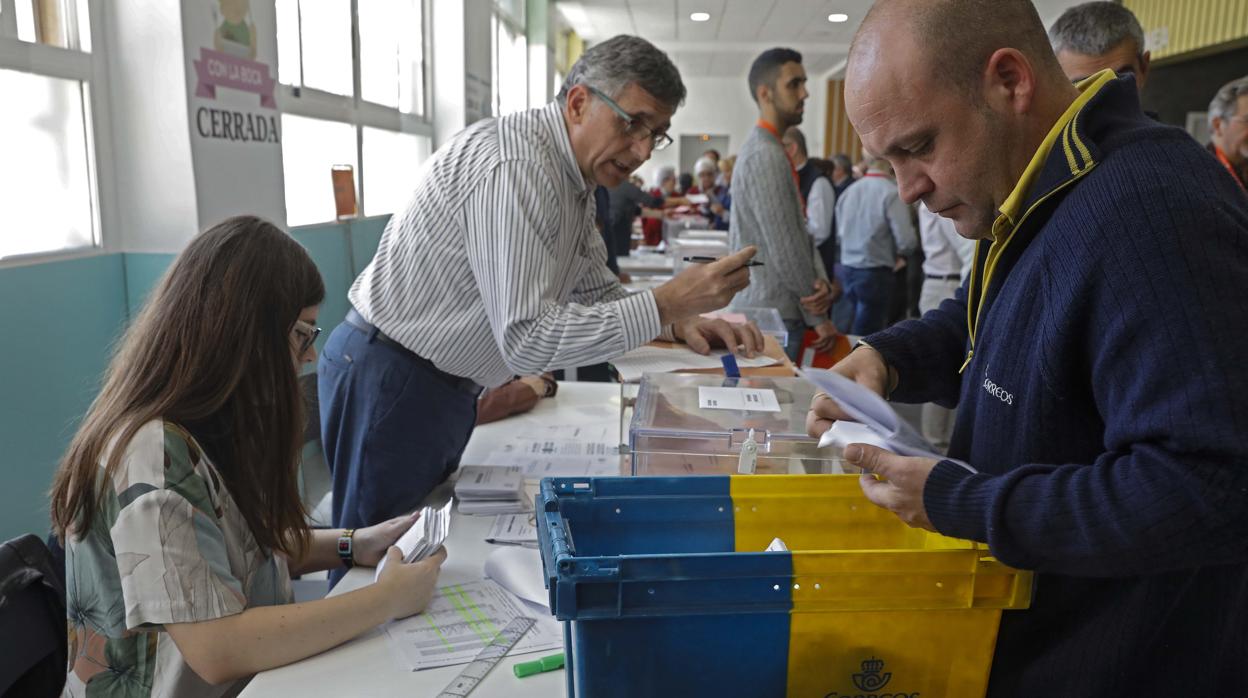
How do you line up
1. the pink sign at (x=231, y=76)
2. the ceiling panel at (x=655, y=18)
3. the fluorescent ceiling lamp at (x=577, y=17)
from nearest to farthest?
1. the pink sign at (x=231, y=76)
2. the ceiling panel at (x=655, y=18)
3. the fluorescent ceiling lamp at (x=577, y=17)

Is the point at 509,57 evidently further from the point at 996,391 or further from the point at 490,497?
the point at 996,391

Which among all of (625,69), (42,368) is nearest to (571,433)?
(625,69)

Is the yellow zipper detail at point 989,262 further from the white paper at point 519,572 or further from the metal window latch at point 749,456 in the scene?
the white paper at point 519,572

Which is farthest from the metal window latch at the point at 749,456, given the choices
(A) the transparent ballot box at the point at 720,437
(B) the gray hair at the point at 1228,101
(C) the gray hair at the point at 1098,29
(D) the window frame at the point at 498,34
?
(D) the window frame at the point at 498,34

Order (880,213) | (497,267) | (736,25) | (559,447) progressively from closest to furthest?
(497,267) → (559,447) → (880,213) → (736,25)

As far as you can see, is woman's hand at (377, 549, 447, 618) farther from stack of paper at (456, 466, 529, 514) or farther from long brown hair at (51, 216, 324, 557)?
stack of paper at (456, 466, 529, 514)

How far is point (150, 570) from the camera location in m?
1.13

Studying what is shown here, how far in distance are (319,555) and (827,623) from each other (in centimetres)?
106

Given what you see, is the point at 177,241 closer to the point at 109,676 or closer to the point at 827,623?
the point at 109,676

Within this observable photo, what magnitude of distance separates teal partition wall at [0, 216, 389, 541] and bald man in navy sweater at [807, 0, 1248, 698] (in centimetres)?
190

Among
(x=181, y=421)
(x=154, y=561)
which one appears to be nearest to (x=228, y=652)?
(x=154, y=561)

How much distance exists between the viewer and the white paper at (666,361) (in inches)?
74.0

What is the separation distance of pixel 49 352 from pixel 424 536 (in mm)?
1692

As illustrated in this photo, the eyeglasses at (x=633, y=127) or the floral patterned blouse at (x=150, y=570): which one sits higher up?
the eyeglasses at (x=633, y=127)
